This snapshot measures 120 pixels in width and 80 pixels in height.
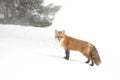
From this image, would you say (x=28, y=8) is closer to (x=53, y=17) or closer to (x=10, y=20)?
(x=10, y=20)

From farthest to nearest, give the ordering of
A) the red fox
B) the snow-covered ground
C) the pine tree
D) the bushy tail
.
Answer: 1. the pine tree
2. the bushy tail
3. the red fox
4. the snow-covered ground

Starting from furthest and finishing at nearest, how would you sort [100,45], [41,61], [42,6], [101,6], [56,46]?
[101,6] → [42,6] → [100,45] → [56,46] → [41,61]

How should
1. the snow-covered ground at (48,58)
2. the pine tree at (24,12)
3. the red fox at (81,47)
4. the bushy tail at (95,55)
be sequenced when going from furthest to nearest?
the pine tree at (24,12)
the bushy tail at (95,55)
the red fox at (81,47)
the snow-covered ground at (48,58)

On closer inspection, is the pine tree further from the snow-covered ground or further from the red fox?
the red fox

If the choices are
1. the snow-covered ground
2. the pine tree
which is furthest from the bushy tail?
the pine tree

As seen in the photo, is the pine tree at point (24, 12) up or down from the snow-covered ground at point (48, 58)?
up

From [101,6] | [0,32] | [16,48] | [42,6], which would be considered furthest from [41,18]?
[16,48]

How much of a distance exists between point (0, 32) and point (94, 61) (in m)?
6.09

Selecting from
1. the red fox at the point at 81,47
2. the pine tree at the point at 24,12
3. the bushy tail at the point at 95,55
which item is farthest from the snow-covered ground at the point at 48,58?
the pine tree at the point at 24,12

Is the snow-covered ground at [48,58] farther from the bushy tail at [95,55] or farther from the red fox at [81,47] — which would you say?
the red fox at [81,47]

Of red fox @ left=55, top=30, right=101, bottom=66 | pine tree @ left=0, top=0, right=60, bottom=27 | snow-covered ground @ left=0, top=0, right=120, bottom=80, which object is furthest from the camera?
pine tree @ left=0, top=0, right=60, bottom=27

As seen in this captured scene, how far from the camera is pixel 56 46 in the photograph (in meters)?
14.9

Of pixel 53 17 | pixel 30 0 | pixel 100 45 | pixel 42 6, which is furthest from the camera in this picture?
pixel 53 17

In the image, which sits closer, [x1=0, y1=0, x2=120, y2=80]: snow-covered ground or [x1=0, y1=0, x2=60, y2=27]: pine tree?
[x1=0, y1=0, x2=120, y2=80]: snow-covered ground
